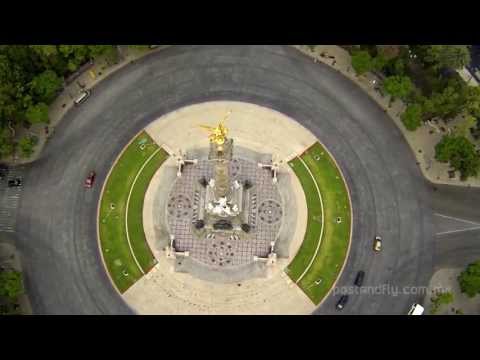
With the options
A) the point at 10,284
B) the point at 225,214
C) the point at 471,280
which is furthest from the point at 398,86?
→ the point at 10,284

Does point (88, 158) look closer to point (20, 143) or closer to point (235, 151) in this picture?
point (20, 143)

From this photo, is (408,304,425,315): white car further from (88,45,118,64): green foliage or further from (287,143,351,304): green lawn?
(88,45,118,64): green foliage

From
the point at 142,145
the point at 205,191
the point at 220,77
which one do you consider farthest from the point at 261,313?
the point at 220,77

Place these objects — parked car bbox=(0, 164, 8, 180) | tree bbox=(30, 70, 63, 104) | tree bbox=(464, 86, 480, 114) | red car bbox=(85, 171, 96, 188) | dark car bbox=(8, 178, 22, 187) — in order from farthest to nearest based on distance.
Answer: tree bbox=(30, 70, 63, 104)
parked car bbox=(0, 164, 8, 180)
red car bbox=(85, 171, 96, 188)
dark car bbox=(8, 178, 22, 187)
tree bbox=(464, 86, 480, 114)

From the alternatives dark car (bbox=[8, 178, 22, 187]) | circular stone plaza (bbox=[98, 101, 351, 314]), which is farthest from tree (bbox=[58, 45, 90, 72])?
dark car (bbox=[8, 178, 22, 187])

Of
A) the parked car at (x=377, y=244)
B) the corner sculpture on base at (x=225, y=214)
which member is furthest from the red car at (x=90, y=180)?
the parked car at (x=377, y=244)
